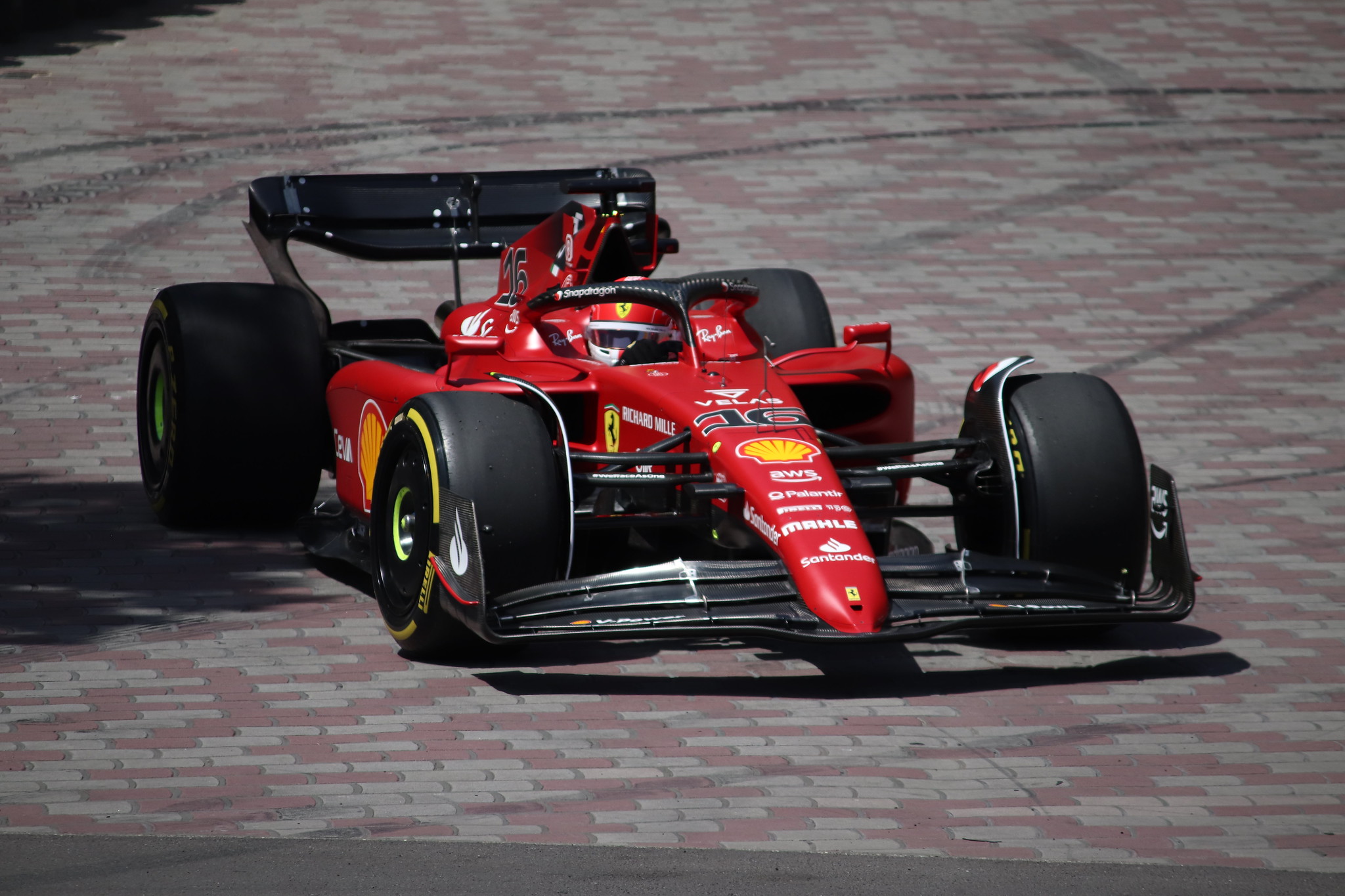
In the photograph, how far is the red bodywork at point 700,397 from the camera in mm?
6152

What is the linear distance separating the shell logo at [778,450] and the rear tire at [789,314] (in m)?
2.45

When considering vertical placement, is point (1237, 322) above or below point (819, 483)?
below

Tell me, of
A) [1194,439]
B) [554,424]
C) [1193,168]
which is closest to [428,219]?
[554,424]

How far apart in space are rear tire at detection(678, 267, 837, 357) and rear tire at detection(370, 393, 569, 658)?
2823 mm

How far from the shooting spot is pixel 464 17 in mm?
19344

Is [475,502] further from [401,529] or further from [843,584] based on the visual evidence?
[843,584]

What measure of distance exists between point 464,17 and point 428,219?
1041cm

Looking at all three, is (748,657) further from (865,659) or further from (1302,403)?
(1302,403)

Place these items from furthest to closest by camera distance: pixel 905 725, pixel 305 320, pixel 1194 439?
pixel 1194 439 → pixel 305 320 → pixel 905 725

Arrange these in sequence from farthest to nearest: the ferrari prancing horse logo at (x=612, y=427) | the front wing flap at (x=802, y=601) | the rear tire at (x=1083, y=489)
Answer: the ferrari prancing horse logo at (x=612, y=427), the rear tire at (x=1083, y=489), the front wing flap at (x=802, y=601)

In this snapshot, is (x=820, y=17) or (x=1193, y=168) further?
(x=820, y=17)

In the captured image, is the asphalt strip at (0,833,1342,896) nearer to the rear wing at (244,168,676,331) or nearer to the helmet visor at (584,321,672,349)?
the helmet visor at (584,321,672,349)

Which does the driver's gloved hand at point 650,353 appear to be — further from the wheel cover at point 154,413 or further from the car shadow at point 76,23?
the car shadow at point 76,23

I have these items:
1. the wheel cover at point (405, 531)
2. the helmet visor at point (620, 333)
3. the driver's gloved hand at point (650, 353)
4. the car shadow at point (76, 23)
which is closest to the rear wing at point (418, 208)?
the helmet visor at point (620, 333)
